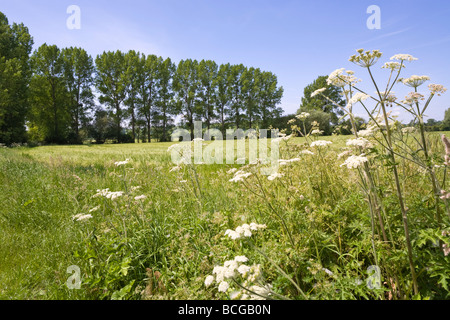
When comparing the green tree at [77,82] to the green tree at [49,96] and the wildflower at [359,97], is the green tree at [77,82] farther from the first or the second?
the wildflower at [359,97]

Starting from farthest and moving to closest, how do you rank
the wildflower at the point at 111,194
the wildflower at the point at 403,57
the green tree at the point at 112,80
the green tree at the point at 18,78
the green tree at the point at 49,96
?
the green tree at the point at 112,80, the green tree at the point at 49,96, the green tree at the point at 18,78, the wildflower at the point at 111,194, the wildflower at the point at 403,57

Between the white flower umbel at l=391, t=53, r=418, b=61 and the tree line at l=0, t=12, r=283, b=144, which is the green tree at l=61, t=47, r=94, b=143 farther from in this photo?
the white flower umbel at l=391, t=53, r=418, b=61

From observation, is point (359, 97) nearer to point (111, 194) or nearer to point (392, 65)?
point (392, 65)

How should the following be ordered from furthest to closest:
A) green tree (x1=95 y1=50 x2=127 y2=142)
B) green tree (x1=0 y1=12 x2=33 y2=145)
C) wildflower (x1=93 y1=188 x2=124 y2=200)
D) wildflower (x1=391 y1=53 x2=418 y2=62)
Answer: green tree (x1=95 y1=50 x2=127 y2=142)
green tree (x1=0 y1=12 x2=33 y2=145)
wildflower (x1=93 y1=188 x2=124 y2=200)
wildflower (x1=391 y1=53 x2=418 y2=62)

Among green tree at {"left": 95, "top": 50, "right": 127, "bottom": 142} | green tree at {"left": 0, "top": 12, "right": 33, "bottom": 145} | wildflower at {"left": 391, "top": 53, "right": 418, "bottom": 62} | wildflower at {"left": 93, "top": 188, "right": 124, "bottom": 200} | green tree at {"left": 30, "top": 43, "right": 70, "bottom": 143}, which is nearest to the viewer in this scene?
wildflower at {"left": 391, "top": 53, "right": 418, "bottom": 62}

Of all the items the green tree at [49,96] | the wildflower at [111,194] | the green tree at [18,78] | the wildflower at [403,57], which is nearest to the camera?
the wildflower at [403,57]

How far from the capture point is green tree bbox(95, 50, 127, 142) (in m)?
45.0

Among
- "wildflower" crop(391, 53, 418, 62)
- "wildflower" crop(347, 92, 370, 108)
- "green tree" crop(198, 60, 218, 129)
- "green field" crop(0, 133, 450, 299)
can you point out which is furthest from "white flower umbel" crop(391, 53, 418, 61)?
"green tree" crop(198, 60, 218, 129)

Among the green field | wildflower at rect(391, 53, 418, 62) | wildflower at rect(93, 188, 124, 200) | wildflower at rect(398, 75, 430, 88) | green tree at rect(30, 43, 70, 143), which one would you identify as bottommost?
the green field

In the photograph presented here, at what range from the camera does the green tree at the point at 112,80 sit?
4503 centimetres

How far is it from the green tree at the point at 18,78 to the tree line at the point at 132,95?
Result: 181 inches

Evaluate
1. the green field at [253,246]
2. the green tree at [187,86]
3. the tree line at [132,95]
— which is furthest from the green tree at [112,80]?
the green field at [253,246]

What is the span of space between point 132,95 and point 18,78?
22.9 m
